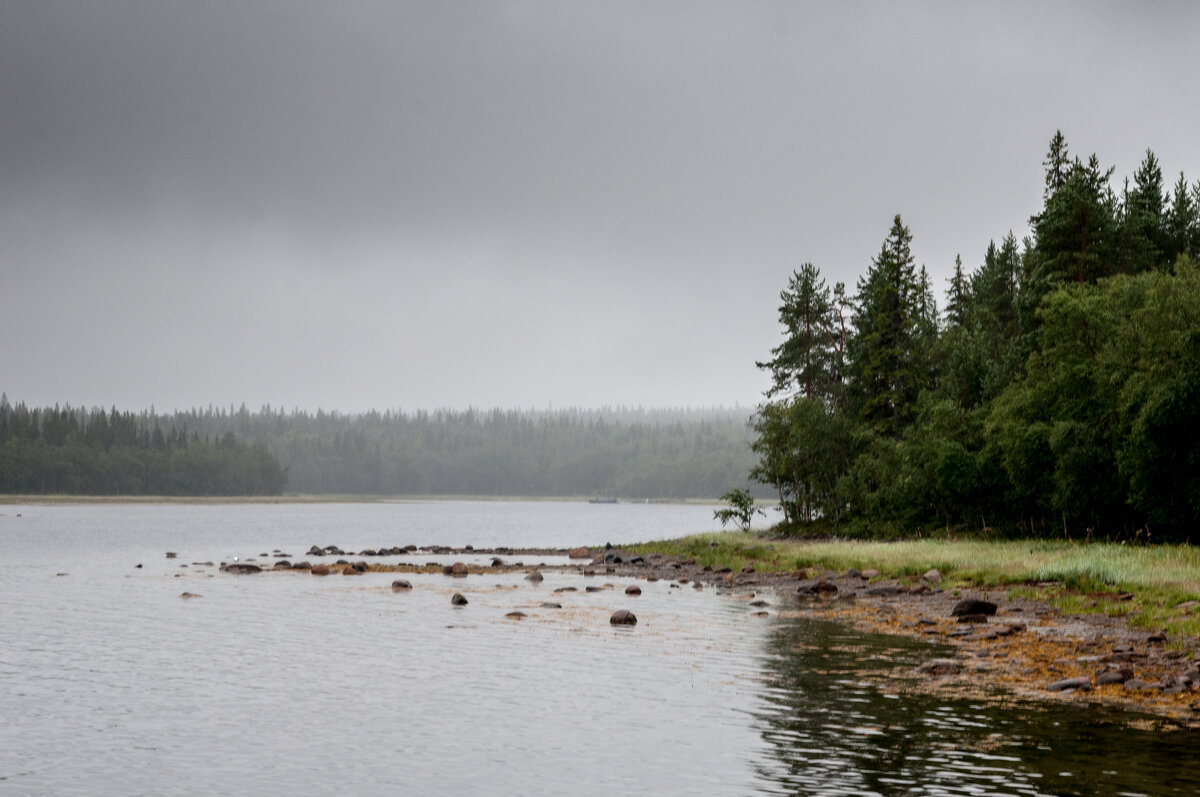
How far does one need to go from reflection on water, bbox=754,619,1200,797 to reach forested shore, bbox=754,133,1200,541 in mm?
34735

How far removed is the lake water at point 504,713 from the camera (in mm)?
17266

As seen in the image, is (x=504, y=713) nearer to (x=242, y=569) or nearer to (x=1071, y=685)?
(x=1071, y=685)

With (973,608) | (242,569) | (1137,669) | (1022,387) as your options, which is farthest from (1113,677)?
(242,569)

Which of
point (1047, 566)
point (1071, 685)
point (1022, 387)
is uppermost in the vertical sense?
point (1022, 387)

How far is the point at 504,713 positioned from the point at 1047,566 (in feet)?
101

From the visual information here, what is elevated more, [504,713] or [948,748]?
Answer: [948,748]


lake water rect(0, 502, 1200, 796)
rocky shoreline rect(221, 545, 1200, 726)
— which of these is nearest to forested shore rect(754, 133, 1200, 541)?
rocky shoreline rect(221, 545, 1200, 726)

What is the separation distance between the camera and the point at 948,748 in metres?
18.7

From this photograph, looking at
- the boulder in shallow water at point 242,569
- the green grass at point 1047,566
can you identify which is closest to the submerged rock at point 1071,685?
the green grass at point 1047,566

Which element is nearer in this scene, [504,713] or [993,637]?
[504,713]

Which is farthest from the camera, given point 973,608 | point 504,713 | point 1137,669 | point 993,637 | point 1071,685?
point 973,608

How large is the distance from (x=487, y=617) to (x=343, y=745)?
21758mm

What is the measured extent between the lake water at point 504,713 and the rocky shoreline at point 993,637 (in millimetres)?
1642

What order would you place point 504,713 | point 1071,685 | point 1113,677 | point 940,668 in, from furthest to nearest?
point 940,668, point 1113,677, point 1071,685, point 504,713
